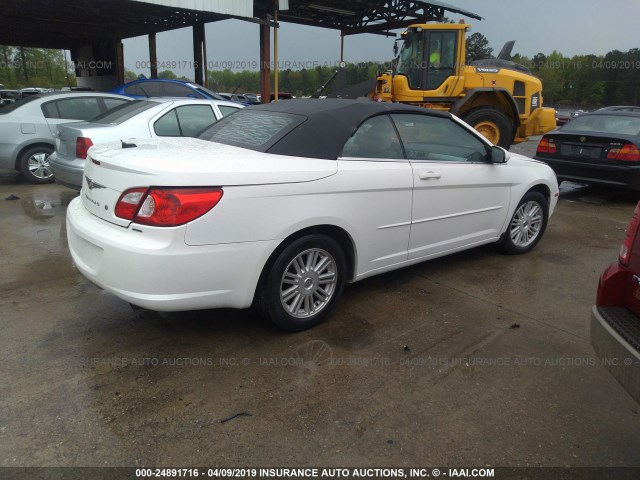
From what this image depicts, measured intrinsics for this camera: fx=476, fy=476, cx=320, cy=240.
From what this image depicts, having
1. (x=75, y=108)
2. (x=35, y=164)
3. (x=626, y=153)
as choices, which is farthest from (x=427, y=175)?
(x=35, y=164)

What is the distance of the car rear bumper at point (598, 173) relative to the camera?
7.25 meters

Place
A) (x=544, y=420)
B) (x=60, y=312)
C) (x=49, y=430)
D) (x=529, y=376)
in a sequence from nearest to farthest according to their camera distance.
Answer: (x=49, y=430)
(x=544, y=420)
(x=529, y=376)
(x=60, y=312)

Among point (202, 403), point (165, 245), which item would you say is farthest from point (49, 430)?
point (165, 245)

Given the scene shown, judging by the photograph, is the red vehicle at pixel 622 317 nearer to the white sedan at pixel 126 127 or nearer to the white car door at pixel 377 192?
the white car door at pixel 377 192

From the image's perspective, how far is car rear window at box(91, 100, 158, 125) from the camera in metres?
6.25

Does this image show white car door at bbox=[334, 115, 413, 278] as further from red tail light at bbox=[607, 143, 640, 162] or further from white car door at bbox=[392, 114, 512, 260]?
red tail light at bbox=[607, 143, 640, 162]

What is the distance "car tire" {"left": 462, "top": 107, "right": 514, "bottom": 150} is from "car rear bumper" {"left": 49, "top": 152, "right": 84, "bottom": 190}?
7.70 meters

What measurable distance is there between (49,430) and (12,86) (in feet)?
171

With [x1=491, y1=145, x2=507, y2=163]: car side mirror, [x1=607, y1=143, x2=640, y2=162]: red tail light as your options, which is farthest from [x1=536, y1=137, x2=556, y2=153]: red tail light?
[x1=491, y1=145, x2=507, y2=163]: car side mirror

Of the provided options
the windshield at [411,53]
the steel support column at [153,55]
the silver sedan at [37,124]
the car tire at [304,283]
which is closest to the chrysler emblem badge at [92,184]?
the car tire at [304,283]

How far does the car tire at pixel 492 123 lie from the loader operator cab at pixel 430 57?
3.71 feet

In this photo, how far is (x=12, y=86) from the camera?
44062 millimetres

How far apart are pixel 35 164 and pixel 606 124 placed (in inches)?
385

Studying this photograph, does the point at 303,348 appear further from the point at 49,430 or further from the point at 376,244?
the point at 49,430
